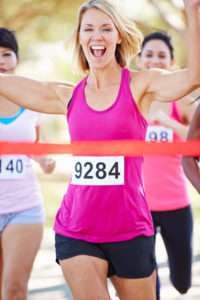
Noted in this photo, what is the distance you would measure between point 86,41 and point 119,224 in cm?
90

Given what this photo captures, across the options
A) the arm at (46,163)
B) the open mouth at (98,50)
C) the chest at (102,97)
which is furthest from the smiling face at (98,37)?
the arm at (46,163)

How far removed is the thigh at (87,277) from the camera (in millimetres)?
2607

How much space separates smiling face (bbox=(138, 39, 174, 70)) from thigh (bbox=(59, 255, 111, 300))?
7.19ft

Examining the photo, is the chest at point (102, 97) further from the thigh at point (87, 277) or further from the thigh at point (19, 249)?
the thigh at point (19, 249)

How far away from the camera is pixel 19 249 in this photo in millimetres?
3486

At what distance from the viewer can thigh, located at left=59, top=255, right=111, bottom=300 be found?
103 inches

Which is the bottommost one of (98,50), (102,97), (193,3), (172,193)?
(172,193)

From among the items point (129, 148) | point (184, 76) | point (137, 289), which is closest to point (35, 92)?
point (129, 148)

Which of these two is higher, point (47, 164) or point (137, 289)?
point (47, 164)

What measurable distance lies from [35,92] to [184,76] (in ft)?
2.72

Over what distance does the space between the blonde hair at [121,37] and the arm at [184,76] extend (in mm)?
303

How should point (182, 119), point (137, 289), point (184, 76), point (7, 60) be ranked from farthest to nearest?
point (182, 119)
point (7, 60)
point (137, 289)
point (184, 76)

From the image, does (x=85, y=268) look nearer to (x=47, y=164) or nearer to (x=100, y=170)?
(x=100, y=170)

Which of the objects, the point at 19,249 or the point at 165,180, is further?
the point at 165,180
